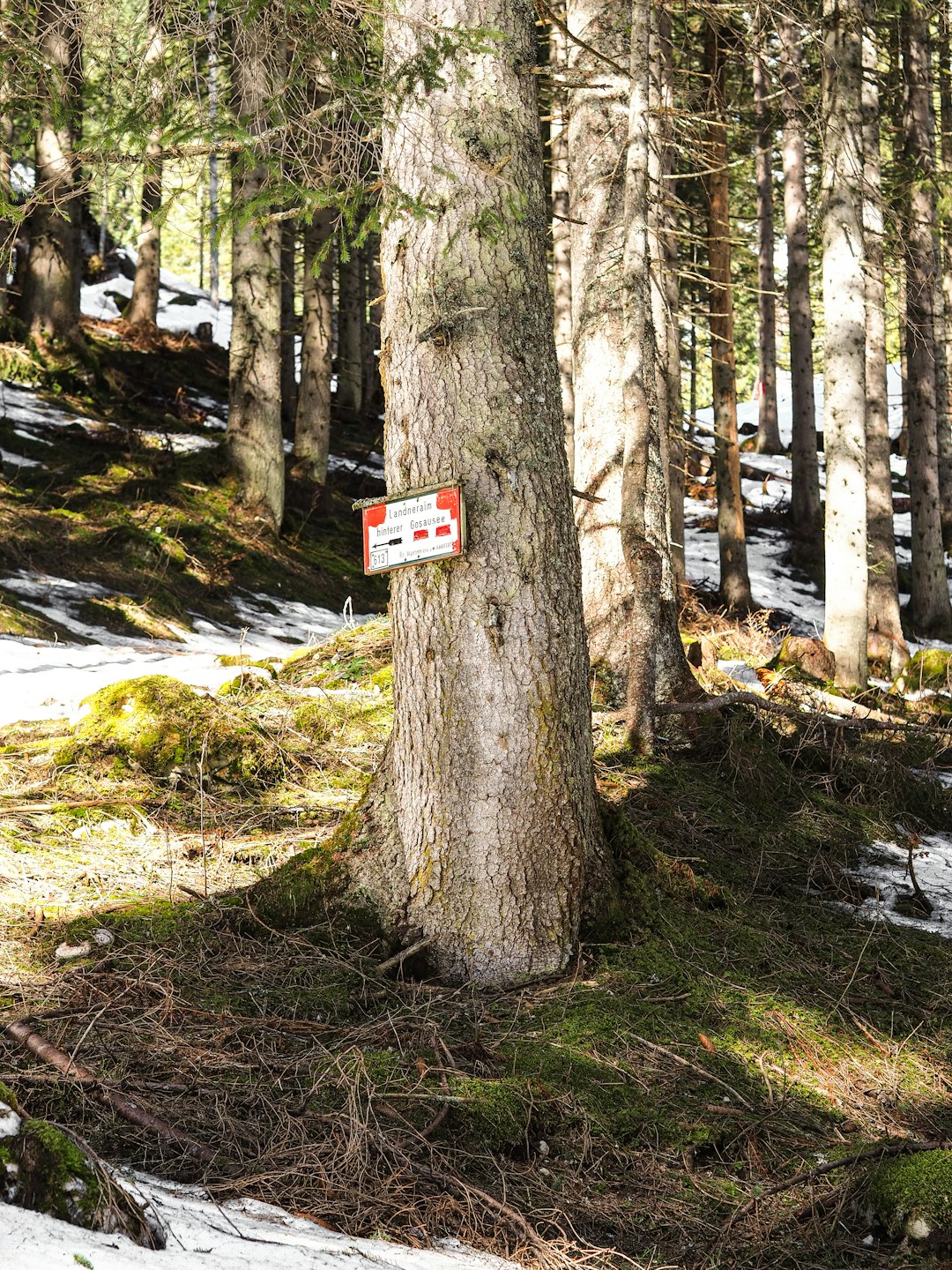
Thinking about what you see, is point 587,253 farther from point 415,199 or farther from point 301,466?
→ point 301,466

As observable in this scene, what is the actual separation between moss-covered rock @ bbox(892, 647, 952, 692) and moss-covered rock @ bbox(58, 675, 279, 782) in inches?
285

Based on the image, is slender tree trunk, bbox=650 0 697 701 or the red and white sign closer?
the red and white sign

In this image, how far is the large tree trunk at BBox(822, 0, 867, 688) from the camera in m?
9.53

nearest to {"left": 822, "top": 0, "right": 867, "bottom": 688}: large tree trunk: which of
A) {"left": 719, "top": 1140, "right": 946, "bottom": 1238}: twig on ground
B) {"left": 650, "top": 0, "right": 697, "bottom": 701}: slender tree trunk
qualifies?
{"left": 650, "top": 0, "right": 697, "bottom": 701}: slender tree trunk

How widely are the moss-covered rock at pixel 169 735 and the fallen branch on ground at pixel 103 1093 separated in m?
2.14

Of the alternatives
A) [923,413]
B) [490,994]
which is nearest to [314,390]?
[923,413]

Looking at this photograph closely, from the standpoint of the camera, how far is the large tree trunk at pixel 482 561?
3559 mm

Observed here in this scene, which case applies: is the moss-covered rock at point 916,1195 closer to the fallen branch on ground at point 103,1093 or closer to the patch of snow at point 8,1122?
the fallen branch on ground at point 103,1093

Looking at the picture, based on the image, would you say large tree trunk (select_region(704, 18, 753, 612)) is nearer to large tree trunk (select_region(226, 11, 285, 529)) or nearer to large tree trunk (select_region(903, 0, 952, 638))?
large tree trunk (select_region(903, 0, 952, 638))

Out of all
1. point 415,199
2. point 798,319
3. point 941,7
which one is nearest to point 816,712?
point 415,199

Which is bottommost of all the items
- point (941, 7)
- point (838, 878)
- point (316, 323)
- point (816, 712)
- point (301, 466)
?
point (838, 878)

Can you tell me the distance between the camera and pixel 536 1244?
239 centimetres

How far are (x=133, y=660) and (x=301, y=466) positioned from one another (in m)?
6.99

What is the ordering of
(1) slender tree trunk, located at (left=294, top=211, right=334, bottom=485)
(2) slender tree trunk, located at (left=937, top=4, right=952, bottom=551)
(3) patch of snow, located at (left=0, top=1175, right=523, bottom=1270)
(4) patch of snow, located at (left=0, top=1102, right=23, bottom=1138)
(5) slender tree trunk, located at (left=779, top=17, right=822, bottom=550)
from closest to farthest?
1. (3) patch of snow, located at (left=0, top=1175, right=523, bottom=1270)
2. (4) patch of snow, located at (left=0, top=1102, right=23, bottom=1138)
3. (1) slender tree trunk, located at (left=294, top=211, right=334, bottom=485)
4. (2) slender tree trunk, located at (left=937, top=4, right=952, bottom=551)
5. (5) slender tree trunk, located at (left=779, top=17, right=822, bottom=550)
